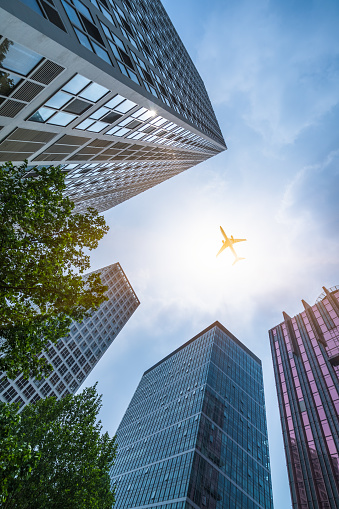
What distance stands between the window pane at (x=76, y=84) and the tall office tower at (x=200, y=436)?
64.6 meters

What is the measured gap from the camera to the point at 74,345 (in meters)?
77.7

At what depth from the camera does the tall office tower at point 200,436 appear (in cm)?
5744

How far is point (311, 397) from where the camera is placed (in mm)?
50969

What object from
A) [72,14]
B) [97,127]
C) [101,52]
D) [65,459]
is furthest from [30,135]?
[65,459]

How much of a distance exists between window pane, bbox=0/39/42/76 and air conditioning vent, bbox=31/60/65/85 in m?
0.35

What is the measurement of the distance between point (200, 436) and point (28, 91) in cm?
7097

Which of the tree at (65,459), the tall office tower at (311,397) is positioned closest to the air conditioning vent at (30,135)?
the tree at (65,459)

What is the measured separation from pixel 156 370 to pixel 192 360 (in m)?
27.8

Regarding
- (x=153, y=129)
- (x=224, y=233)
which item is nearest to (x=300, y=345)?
(x=224, y=233)

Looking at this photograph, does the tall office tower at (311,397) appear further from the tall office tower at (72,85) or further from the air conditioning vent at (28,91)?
the air conditioning vent at (28,91)

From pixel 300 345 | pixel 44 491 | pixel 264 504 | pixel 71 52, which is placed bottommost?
pixel 44 491

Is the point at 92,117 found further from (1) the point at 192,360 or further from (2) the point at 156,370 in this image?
(2) the point at 156,370

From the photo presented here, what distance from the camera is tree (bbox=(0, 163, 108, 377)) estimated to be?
1142cm

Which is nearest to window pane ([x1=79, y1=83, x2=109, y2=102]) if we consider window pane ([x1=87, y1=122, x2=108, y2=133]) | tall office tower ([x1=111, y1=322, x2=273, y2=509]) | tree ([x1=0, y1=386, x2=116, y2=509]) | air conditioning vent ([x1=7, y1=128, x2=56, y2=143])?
window pane ([x1=87, y1=122, x2=108, y2=133])
